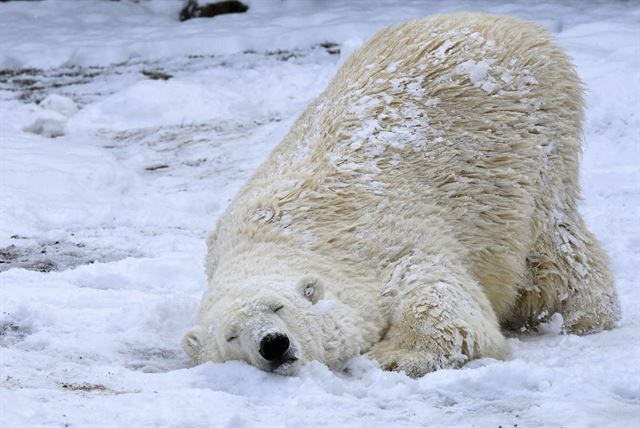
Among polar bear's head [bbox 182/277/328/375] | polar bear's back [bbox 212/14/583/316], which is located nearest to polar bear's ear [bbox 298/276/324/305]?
polar bear's head [bbox 182/277/328/375]

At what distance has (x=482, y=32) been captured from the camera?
6098mm

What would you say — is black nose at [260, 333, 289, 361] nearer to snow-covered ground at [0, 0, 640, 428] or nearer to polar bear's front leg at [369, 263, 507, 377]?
snow-covered ground at [0, 0, 640, 428]

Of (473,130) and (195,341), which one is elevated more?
(473,130)

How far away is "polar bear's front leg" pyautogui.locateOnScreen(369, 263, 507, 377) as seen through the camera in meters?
4.79

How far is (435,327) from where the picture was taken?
Answer: 16.0ft

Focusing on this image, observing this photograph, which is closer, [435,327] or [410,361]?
[410,361]

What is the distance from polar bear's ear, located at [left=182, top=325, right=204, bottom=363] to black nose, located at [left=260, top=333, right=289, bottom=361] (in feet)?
1.91

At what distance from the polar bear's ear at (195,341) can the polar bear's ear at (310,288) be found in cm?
52

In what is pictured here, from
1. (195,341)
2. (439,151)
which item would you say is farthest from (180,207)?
(195,341)

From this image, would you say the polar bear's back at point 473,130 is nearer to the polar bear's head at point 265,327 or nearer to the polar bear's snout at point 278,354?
the polar bear's head at point 265,327

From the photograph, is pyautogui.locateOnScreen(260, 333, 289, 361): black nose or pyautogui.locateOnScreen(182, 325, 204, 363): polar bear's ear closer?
pyautogui.locateOnScreen(260, 333, 289, 361): black nose

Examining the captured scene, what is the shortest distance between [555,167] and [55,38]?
10.3 meters

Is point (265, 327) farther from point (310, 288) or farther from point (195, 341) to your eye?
point (195, 341)

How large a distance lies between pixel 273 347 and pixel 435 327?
902 mm
